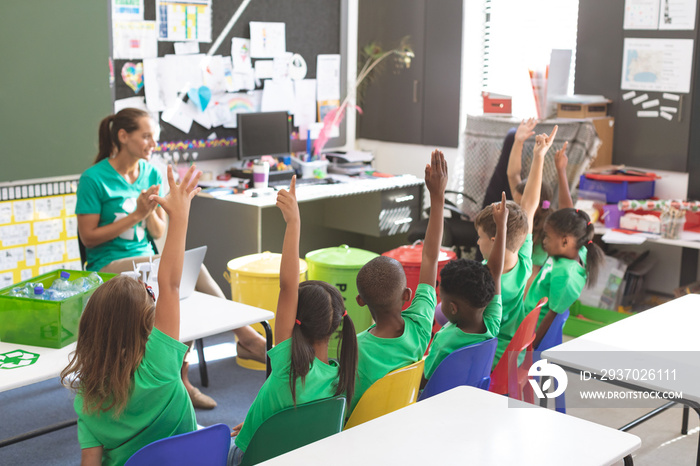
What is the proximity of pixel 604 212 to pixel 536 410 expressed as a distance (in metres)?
2.95

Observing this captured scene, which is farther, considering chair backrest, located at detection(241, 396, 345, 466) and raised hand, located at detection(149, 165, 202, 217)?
raised hand, located at detection(149, 165, 202, 217)

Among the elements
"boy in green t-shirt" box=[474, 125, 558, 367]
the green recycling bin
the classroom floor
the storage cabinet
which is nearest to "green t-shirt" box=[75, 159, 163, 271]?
the classroom floor

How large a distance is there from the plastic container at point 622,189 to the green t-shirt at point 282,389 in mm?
3116

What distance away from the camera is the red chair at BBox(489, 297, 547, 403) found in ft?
8.09

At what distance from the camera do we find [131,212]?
3334 mm

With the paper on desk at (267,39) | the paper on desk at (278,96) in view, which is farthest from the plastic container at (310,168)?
the paper on desk at (267,39)

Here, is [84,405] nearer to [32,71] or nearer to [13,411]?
[13,411]

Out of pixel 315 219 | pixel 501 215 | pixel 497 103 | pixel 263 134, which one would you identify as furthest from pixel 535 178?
pixel 315 219

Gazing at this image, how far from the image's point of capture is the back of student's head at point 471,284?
90.7 inches

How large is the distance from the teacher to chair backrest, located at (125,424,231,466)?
1.69m

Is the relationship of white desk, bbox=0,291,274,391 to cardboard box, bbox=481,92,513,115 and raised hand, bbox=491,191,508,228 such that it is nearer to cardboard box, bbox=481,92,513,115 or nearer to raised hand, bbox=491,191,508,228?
raised hand, bbox=491,191,508,228

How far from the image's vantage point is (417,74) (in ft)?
19.1

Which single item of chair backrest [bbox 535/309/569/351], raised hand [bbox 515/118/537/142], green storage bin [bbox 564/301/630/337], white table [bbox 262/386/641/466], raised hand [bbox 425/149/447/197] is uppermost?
raised hand [bbox 515/118/537/142]

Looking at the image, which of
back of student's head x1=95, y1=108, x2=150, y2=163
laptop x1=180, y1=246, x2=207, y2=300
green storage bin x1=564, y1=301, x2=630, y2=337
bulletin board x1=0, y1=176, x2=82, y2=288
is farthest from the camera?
green storage bin x1=564, y1=301, x2=630, y2=337
